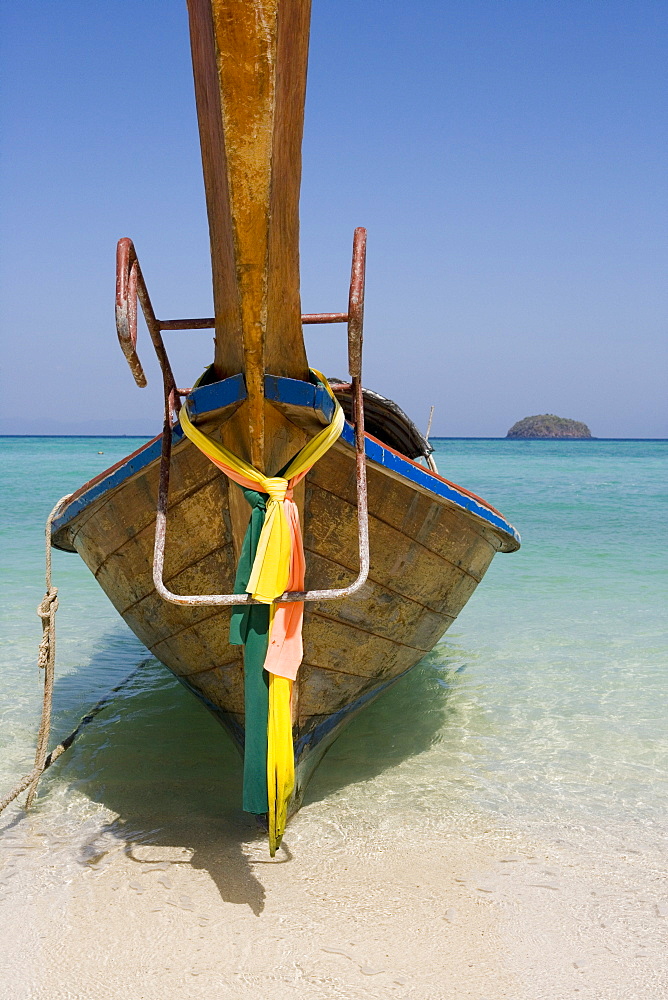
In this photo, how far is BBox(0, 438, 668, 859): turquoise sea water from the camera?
3.24 m

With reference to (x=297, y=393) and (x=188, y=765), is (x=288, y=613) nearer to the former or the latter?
(x=297, y=393)

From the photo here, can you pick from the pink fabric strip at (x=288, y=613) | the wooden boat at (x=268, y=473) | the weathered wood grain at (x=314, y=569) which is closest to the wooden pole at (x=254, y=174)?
the wooden boat at (x=268, y=473)

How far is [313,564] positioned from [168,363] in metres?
0.92

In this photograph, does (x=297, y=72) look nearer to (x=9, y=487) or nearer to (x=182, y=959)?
(x=182, y=959)

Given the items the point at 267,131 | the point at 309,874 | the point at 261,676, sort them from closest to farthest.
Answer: the point at 267,131 < the point at 261,676 < the point at 309,874

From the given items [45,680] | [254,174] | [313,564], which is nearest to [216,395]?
[254,174]

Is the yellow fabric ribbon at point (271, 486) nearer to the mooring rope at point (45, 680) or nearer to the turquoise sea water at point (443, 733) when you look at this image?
the mooring rope at point (45, 680)

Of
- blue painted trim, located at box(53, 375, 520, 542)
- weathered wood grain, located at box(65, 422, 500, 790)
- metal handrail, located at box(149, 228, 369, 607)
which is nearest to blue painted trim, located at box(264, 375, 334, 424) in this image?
blue painted trim, located at box(53, 375, 520, 542)

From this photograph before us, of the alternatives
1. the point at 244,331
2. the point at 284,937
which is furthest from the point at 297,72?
the point at 284,937

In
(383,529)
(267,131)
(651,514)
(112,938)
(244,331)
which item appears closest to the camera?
(267,131)

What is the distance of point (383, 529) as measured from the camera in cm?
303

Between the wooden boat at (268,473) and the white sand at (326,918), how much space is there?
0.46 m

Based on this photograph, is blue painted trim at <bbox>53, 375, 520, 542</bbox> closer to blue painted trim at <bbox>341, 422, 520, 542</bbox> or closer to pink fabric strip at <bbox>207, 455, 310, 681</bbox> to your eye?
blue painted trim at <bbox>341, 422, 520, 542</bbox>

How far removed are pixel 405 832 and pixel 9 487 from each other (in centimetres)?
2094
